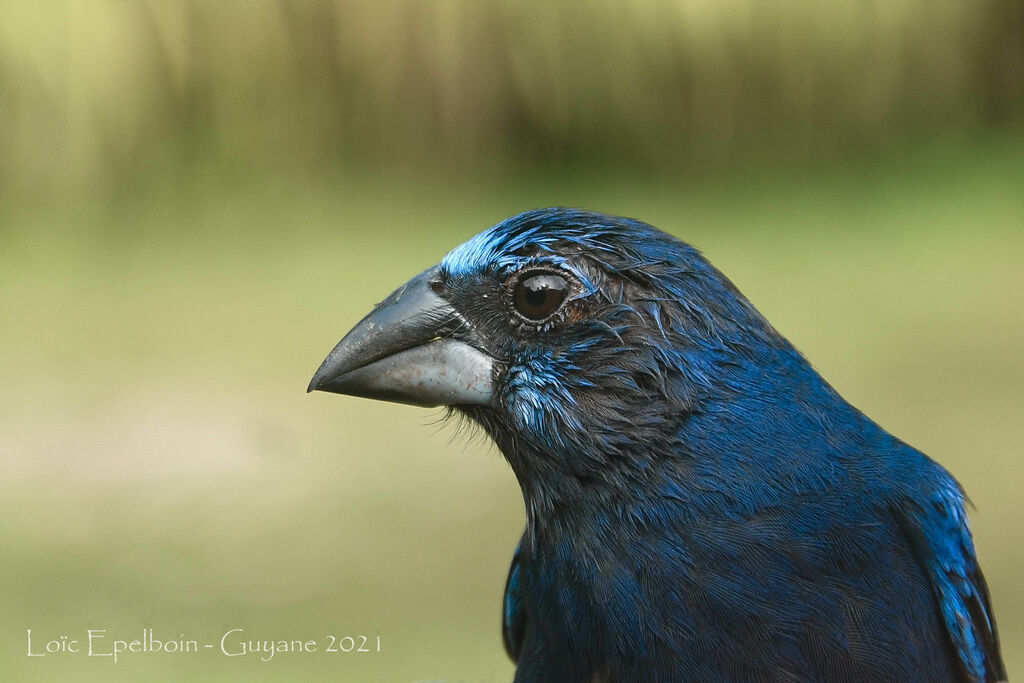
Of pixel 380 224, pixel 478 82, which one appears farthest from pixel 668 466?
pixel 478 82

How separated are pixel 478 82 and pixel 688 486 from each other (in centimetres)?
729

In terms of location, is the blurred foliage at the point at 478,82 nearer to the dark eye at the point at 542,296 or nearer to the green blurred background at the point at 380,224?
the green blurred background at the point at 380,224

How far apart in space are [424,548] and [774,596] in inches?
123

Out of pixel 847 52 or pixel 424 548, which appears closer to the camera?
pixel 424 548

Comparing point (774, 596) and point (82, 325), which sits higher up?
point (82, 325)

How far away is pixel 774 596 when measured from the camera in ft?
7.30

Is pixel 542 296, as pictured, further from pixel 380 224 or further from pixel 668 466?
pixel 380 224

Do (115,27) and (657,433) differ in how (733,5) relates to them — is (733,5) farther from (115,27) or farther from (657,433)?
(657,433)

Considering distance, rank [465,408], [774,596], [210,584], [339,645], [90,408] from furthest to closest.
→ [90,408], [210,584], [339,645], [465,408], [774,596]

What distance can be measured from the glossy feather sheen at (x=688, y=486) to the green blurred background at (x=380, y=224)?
2.62m

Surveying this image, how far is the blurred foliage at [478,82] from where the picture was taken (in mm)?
8906

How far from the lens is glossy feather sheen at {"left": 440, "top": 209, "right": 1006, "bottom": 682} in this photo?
88.0 inches

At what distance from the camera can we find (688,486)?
2250 millimetres

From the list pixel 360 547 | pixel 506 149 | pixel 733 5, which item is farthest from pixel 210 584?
pixel 733 5
